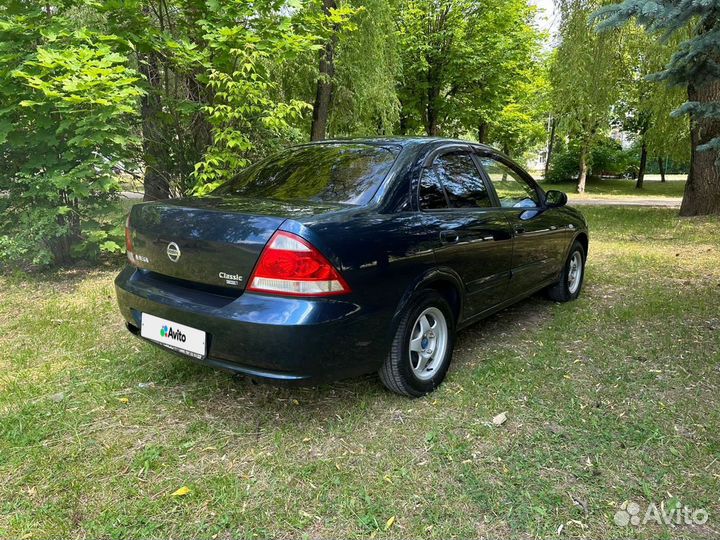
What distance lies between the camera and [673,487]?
2295 millimetres

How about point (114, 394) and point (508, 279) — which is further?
point (508, 279)

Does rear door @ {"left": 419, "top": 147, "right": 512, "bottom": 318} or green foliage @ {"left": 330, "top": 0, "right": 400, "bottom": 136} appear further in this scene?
green foliage @ {"left": 330, "top": 0, "right": 400, "bottom": 136}

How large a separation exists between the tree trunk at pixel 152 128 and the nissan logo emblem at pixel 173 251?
424 cm

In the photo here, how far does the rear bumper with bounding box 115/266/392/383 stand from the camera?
233cm

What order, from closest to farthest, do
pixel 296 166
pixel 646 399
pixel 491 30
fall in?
pixel 646 399
pixel 296 166
pixel 491 30

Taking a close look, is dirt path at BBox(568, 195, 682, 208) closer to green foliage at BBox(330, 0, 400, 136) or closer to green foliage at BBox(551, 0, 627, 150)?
green foliage at BBox(551, 0, 627, 150)

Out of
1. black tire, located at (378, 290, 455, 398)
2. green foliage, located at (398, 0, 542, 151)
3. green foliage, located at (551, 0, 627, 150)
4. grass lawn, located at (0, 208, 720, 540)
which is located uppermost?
green foliage, located at (398, 0, 542, 151)

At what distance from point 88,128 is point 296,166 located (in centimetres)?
295

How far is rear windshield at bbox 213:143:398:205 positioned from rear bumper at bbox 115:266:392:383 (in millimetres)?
732

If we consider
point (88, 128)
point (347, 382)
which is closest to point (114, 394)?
point (347, 382)

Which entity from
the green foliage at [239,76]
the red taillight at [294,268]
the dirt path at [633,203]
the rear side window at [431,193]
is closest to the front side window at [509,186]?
the rear side window at [431,193]

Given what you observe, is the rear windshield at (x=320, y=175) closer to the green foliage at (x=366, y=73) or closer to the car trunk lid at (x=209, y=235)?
the car trunk lid at (x=209, y=235)

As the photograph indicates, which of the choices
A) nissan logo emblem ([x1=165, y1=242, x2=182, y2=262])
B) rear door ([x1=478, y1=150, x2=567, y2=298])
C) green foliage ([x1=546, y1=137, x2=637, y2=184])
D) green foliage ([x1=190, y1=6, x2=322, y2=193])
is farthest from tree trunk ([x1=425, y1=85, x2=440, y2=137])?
green foliage ([x1=546, y1=137, x2=637, y2=184])

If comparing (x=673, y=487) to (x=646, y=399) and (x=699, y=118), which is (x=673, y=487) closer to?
(x=646, y=399)
